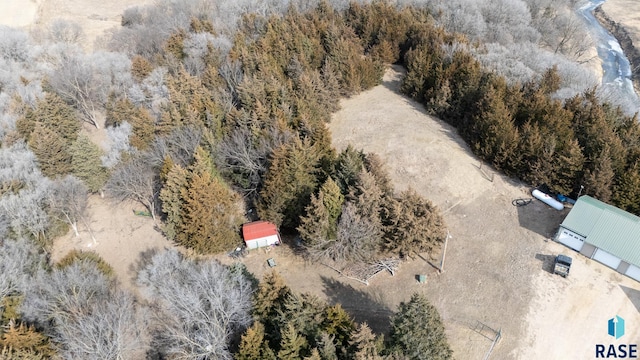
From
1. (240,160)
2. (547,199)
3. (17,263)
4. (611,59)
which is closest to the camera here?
(17,263)

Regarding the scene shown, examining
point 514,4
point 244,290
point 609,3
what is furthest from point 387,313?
point 609,3

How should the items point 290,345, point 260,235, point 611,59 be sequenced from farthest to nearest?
point 611,59 < point 260,235 < point 290,345

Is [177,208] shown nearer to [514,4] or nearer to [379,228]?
[379,228]

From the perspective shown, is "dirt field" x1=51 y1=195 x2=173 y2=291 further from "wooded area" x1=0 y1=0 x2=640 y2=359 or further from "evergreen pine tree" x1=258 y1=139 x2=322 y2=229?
"evergreen pine tree" x1=258 y1=139 x2=322 y2=229

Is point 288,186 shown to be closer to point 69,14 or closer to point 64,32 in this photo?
point 64,32

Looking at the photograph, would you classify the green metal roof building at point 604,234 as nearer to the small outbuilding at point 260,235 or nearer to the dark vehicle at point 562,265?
the dark vehicle at point 562,265

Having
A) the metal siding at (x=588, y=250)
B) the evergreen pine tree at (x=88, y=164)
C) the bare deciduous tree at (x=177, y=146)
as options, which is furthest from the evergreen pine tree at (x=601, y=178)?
the evergreen pine tree at (x=88, y=164)

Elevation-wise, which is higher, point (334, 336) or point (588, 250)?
point (334, 336)

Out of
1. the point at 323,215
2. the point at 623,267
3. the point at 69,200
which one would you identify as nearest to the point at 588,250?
the point at 623,267
